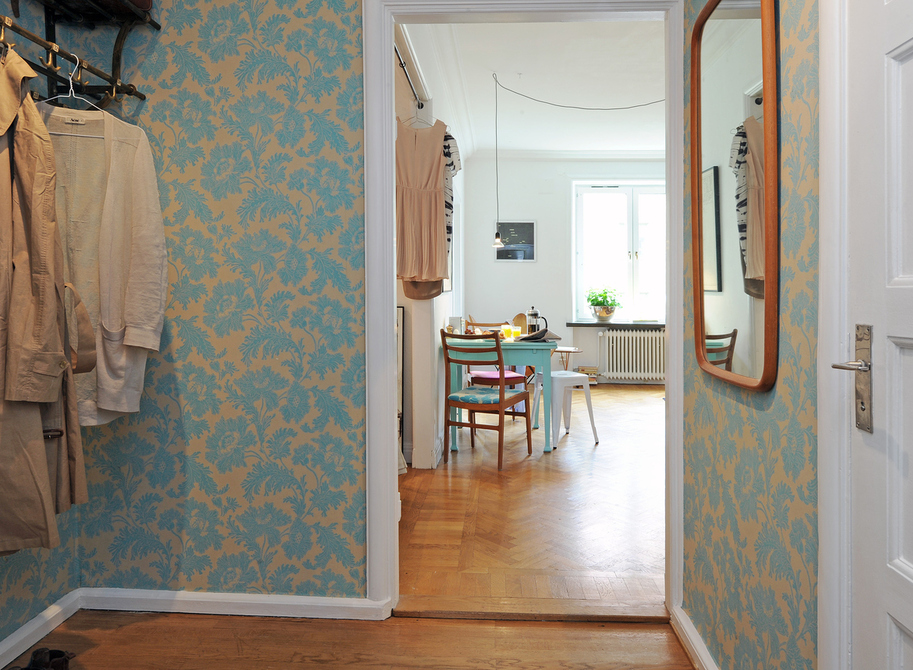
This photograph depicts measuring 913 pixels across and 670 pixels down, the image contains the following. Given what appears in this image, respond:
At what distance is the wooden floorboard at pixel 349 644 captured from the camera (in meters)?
1.79

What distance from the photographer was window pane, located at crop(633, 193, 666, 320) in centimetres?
732

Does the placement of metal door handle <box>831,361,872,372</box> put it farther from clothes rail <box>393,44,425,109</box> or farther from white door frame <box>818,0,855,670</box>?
clothes rail <box>393,44,425,109</box>

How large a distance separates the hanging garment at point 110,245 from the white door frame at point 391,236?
2.29ft

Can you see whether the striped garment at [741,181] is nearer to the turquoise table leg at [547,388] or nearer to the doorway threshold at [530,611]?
the doorway threshold at [530,611]

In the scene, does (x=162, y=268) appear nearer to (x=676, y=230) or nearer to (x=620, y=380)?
(x=676, y=230)

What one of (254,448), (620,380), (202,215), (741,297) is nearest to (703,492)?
(741,297)

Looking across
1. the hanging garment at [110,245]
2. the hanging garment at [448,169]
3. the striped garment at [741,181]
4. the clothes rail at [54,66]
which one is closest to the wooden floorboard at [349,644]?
the hanging garment at [110,245]

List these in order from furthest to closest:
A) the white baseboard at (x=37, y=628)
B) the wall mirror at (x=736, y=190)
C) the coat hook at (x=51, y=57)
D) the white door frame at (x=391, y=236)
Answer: the white door frame at (x=391, y=236) < the white baseboard at (x=37, y=628) < the coat hook at (x=51, y=57) < the wall mirror at (x=736, y=190)

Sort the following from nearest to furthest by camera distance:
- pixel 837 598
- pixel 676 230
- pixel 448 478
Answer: pixel 837 598 < pixel 676 230 < pixel 448 478

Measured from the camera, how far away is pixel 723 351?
5.20ft

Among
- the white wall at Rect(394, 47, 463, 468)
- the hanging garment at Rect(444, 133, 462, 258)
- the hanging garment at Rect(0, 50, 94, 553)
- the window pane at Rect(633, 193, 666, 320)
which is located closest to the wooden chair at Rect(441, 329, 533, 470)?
the white wall at Rect(394, 47, 463, 468)

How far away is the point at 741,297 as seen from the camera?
146cm

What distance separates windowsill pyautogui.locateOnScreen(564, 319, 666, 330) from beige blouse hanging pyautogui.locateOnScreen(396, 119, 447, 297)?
4.00 metres

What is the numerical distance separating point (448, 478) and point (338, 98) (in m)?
2.40
